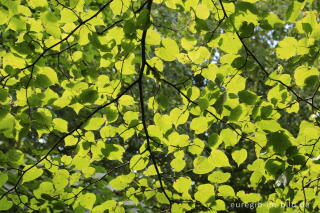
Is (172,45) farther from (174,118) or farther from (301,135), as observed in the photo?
(301,135)

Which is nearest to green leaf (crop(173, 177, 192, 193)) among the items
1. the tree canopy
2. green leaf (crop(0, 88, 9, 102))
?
the tree canopy

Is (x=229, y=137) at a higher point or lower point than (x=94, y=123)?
lower

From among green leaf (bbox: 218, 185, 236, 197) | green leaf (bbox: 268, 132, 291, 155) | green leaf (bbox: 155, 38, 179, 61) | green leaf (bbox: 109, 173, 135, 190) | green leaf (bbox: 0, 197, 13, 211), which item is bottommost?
green leaf (bbox: 0, 197, 13, 211)

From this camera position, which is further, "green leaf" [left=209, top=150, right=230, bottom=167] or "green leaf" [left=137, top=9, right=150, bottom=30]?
"green leaf" [left=209, top=150, right=230, bottom=167]

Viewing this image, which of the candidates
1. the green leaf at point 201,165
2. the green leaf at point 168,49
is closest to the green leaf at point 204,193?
the green leaf at point 201,165

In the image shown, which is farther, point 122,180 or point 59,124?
point 122,180

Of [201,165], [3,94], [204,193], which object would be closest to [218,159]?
[201,165]

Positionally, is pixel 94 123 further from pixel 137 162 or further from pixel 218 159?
pixel 218 159

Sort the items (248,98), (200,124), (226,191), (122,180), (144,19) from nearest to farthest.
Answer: (144,19), (248,98), (200,124), (226,191), (122,180)

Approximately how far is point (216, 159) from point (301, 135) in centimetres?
47

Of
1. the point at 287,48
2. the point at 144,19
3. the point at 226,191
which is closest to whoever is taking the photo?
the point at 144,19

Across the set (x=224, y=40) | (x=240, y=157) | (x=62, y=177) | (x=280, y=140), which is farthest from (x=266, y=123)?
(x=62, y=177)

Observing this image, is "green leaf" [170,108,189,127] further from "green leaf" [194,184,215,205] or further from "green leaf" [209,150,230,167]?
"green leaf" [194,184,215,205]

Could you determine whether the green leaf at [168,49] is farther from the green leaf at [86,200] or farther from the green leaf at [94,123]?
the green leaf at [86,200]
